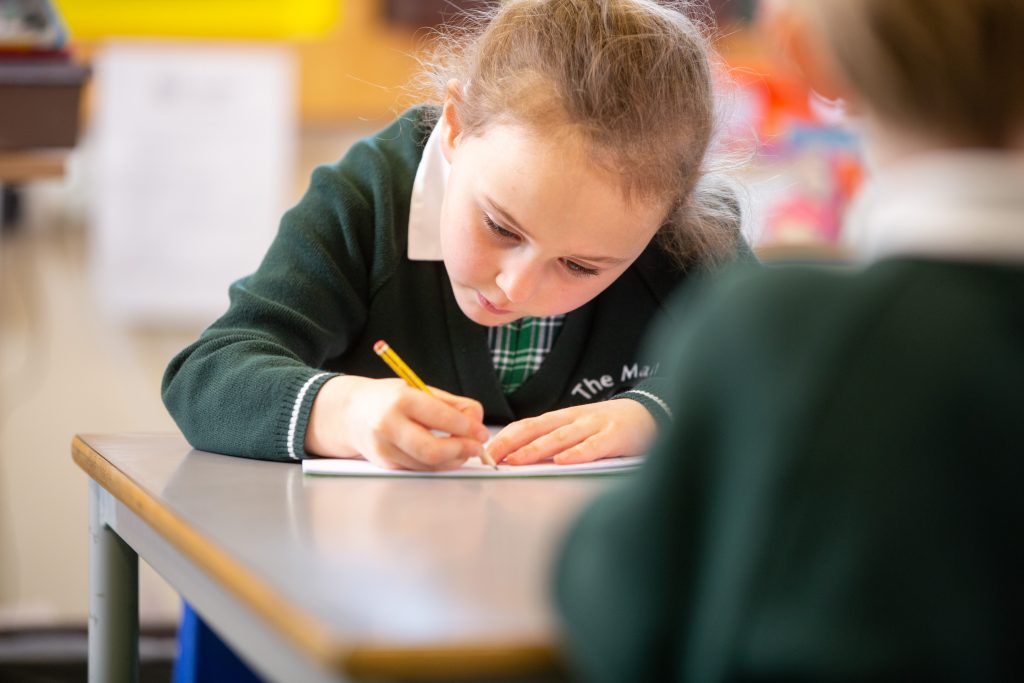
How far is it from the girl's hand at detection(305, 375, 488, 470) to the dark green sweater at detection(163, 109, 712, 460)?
11 centimetres

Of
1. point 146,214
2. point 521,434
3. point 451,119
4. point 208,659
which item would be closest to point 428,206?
point 451,119

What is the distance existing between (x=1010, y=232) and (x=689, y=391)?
0.14 m

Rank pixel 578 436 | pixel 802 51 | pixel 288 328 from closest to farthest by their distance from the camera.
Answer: pixel 802 51
pixel 578 436
pixel 288 328

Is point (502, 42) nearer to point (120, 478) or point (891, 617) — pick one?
point (120, 478)

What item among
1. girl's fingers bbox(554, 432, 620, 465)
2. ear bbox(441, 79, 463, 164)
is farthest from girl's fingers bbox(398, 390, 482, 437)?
ear bbox(441, 79, 463, 164)

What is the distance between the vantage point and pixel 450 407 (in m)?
0.88

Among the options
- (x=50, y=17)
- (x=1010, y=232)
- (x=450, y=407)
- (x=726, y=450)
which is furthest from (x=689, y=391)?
(x=50, y=17)

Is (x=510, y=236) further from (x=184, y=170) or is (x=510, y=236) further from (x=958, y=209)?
(x=184, y=170)

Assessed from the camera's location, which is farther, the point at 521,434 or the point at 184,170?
the point at 184,170

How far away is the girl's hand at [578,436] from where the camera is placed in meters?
0.95

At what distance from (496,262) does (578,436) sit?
0.57 ft

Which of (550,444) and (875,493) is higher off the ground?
(875,493)

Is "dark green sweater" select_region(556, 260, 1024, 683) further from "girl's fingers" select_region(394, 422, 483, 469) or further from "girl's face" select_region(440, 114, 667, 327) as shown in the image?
"girl's face" select_region(440, 114, 667, 327)

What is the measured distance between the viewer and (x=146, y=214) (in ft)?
7.29
